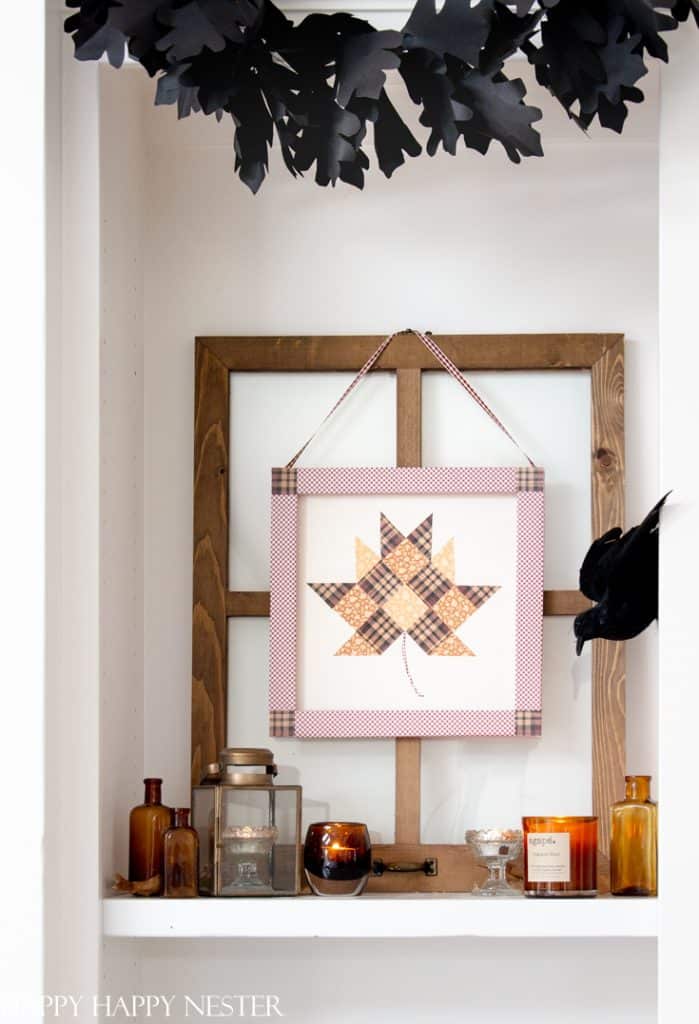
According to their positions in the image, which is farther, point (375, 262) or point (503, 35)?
point (375, 262)

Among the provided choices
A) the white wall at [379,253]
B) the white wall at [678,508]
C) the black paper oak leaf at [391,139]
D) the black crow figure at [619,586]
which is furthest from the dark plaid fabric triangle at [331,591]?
the black paper oak leaf at [391,139]

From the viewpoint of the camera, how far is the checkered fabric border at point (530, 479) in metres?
1.83

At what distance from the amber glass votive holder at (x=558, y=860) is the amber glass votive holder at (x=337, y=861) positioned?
8.1 inches

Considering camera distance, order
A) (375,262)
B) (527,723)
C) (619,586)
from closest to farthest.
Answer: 1. (619,586)
2. (527,723)
3. (375,262)

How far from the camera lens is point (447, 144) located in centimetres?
132

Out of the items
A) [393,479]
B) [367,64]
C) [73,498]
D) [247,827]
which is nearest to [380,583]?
[393,479]

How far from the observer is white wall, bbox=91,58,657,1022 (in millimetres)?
1909

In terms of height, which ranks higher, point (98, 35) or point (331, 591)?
point (98, 35)

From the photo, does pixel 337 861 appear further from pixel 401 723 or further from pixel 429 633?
pixel 429 633

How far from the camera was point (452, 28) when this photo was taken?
1267 mm

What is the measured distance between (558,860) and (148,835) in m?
0.51

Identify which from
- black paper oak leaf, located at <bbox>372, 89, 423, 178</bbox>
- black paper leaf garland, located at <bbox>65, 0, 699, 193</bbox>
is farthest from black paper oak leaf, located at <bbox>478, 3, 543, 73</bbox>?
black paper oak leaf, located at <bbox>372, 89, 423, 178</bbox>
